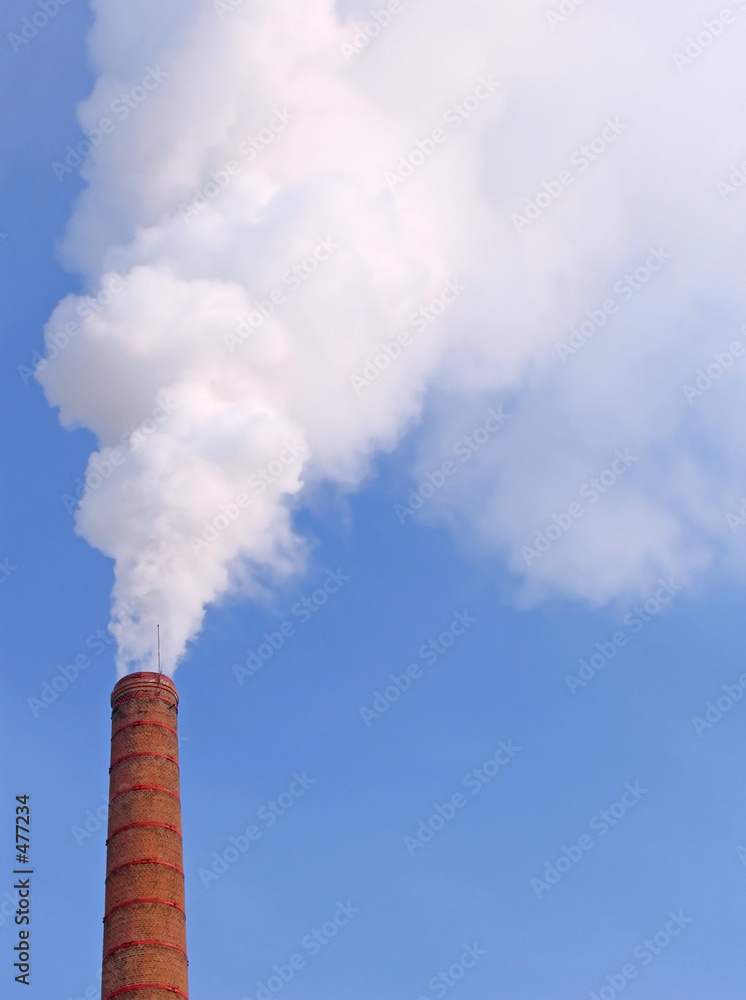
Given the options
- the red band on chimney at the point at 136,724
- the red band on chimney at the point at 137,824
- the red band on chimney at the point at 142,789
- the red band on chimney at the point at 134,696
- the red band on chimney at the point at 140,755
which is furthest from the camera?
the red band on chimney at the point at 134,696

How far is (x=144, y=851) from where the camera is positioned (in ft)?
96.0

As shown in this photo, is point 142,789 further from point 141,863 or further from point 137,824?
point 141,863

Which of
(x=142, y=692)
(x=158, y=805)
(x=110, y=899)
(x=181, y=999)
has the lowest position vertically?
(x=181, y=999)

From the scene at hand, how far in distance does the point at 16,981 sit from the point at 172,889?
14.9 feet

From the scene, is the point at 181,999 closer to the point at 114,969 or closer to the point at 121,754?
the point at 114,969

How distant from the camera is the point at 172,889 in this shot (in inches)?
1154

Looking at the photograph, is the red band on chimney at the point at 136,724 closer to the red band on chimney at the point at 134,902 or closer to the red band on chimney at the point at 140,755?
the red band on chimney at the point at 140,755

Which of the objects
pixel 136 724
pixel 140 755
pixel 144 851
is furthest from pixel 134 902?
pixel 136 724

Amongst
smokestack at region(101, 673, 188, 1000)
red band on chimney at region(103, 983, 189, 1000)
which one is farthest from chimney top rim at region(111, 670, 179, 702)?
red band on chimney at region(103, 983, 189, 1000)

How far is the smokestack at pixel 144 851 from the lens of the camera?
27.7 metres

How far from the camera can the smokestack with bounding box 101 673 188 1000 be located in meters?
27.7

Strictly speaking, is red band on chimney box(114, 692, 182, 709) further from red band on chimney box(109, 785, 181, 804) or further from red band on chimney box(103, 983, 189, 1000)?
red band on chimney box(103, 983, 189, 1000)

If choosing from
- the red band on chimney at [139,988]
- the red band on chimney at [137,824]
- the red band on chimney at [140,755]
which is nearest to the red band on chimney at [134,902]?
the red band on chimney at [137,824]

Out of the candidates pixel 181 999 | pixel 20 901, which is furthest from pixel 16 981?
pixel 181 999
